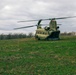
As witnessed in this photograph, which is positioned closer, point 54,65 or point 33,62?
point 54,65

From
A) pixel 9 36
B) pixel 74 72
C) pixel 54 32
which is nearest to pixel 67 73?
pixel 74 72

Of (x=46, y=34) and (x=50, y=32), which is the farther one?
(x=46, y=34)

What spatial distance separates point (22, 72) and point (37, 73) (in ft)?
3.18

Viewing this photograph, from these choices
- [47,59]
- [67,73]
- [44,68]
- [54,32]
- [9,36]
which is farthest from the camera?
[9,36]

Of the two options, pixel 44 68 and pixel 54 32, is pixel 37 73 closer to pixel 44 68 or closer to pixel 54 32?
pixel 44 68

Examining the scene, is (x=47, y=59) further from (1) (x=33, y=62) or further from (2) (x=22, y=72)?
(2) (x=22, y=72)

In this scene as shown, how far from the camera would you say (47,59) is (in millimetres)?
20812

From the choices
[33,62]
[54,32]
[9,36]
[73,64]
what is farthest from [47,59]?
[9,36]

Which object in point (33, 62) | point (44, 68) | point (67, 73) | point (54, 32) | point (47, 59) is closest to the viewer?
point (67, 73)

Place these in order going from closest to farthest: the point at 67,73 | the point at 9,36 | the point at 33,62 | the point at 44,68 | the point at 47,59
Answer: the point at 67,73 → the point at 44,68 → the point at 33,62 → the point at 47,59 → the point at 9,36

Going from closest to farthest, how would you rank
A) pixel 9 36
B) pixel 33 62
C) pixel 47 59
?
pixel 33 62 < pixel 47 59 < pixel 9 36

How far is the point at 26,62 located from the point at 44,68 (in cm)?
258

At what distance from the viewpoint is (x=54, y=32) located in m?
46.0

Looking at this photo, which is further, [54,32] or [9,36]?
[9,36]
